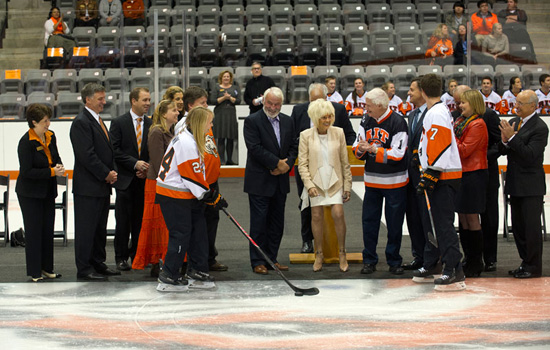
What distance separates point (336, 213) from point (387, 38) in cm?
812

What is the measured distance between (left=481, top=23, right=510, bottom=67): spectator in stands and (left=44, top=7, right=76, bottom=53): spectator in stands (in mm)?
6802

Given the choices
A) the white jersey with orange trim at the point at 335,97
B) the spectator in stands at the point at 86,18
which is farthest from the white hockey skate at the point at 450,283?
the spectator in stands at the point at 86,18

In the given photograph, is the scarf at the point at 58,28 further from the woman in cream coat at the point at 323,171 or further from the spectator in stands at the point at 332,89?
the woman in cream coat at the point at 323,171

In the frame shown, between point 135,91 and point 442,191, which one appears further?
point 135,91

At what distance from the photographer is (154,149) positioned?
22.7 ft

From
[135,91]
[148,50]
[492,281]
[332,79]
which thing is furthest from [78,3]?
[492,281]

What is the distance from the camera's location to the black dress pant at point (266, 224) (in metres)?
7.21

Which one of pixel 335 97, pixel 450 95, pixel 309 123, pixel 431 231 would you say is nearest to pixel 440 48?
pixel 450 95

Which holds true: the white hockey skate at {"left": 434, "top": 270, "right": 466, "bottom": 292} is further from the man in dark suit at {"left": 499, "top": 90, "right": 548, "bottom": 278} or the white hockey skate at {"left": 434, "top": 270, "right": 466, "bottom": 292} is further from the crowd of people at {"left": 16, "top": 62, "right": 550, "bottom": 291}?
the man in dark suit at {"left": 499, "top": 90, "right": 548, "bottom": 278}

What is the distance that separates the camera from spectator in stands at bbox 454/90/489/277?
6.85 m

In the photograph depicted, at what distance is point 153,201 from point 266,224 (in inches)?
39.8

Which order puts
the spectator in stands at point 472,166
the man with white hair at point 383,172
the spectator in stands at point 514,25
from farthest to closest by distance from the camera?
the spectator in stands at point 514,25
the man with white hair at point 383,172
the spectator in stands at point 472,166

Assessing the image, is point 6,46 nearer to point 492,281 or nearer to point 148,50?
point 148,50

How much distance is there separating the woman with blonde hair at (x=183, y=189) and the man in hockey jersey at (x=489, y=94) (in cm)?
801
